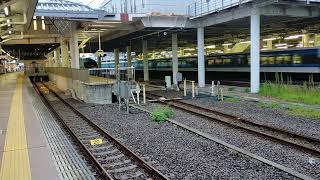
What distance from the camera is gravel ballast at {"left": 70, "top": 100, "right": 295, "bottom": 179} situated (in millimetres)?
7604

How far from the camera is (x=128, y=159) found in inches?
346

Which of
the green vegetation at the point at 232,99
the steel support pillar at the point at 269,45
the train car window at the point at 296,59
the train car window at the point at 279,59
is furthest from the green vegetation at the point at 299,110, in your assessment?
the steel support pillar at the point at 269,45

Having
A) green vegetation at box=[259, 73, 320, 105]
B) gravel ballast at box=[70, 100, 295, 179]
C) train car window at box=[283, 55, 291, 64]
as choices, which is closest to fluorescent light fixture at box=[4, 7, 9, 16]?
gravel ballast at box=[70, 100, 295, 179]

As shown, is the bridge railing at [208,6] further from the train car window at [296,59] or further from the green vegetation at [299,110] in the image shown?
the green vegetation at [299,110]

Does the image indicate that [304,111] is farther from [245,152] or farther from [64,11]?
[64,11]

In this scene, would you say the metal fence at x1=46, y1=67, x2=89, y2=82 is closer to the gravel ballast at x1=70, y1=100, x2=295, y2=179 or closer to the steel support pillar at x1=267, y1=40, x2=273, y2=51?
the gravel ballast at x1=70, y1=100, x2=295, y2=179

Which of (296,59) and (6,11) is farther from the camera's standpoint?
(296,59)

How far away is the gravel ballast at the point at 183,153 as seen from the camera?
24.9ft

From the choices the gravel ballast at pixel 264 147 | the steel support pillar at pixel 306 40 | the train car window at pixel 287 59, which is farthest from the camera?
the train car window at pixel 287 59

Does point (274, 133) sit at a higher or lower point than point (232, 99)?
lower

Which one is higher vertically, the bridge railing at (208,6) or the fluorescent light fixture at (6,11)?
the bridge railing at (208,6)

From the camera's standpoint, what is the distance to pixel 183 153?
9344 mm

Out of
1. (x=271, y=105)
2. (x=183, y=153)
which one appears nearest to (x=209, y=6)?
(x=271, y=105)

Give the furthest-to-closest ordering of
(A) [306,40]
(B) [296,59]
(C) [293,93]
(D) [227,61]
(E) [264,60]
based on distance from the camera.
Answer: (D) [227,61]
(E) [264,60]
(A) [306,40]
(B) [296,59]
(C) [293,93]
